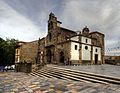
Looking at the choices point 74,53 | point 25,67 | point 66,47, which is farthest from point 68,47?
point 25,67

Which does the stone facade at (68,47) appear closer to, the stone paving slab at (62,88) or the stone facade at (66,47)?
the stone facade at (66,47)

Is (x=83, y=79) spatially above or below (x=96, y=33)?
below

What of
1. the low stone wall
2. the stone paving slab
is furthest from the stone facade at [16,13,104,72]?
the stone paving slab

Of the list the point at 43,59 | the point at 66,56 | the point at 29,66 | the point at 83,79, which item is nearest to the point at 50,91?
the point at 83,79

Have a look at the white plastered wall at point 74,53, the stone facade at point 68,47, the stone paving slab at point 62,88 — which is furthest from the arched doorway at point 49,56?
the stone paving slab at point 62,88

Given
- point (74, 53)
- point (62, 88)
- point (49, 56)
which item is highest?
point (74, 53)

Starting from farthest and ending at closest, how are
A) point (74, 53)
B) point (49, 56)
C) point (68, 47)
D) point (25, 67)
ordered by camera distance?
1. point (49, 56)
2. point (74, 53)
3. point (68, 47)
4. point (25, 67)

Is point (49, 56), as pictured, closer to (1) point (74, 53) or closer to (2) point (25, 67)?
(1) point (74, 53)

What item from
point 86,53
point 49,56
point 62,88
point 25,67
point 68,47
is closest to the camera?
point 62,88

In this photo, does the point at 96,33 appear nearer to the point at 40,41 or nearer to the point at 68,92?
the point at 40,41

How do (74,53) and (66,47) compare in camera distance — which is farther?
(66,47)

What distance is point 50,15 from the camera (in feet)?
106

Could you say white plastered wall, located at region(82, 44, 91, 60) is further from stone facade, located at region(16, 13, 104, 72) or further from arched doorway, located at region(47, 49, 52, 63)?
arched doorway, located at region(47, 49, 52, 63)

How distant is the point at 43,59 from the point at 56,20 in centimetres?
994
